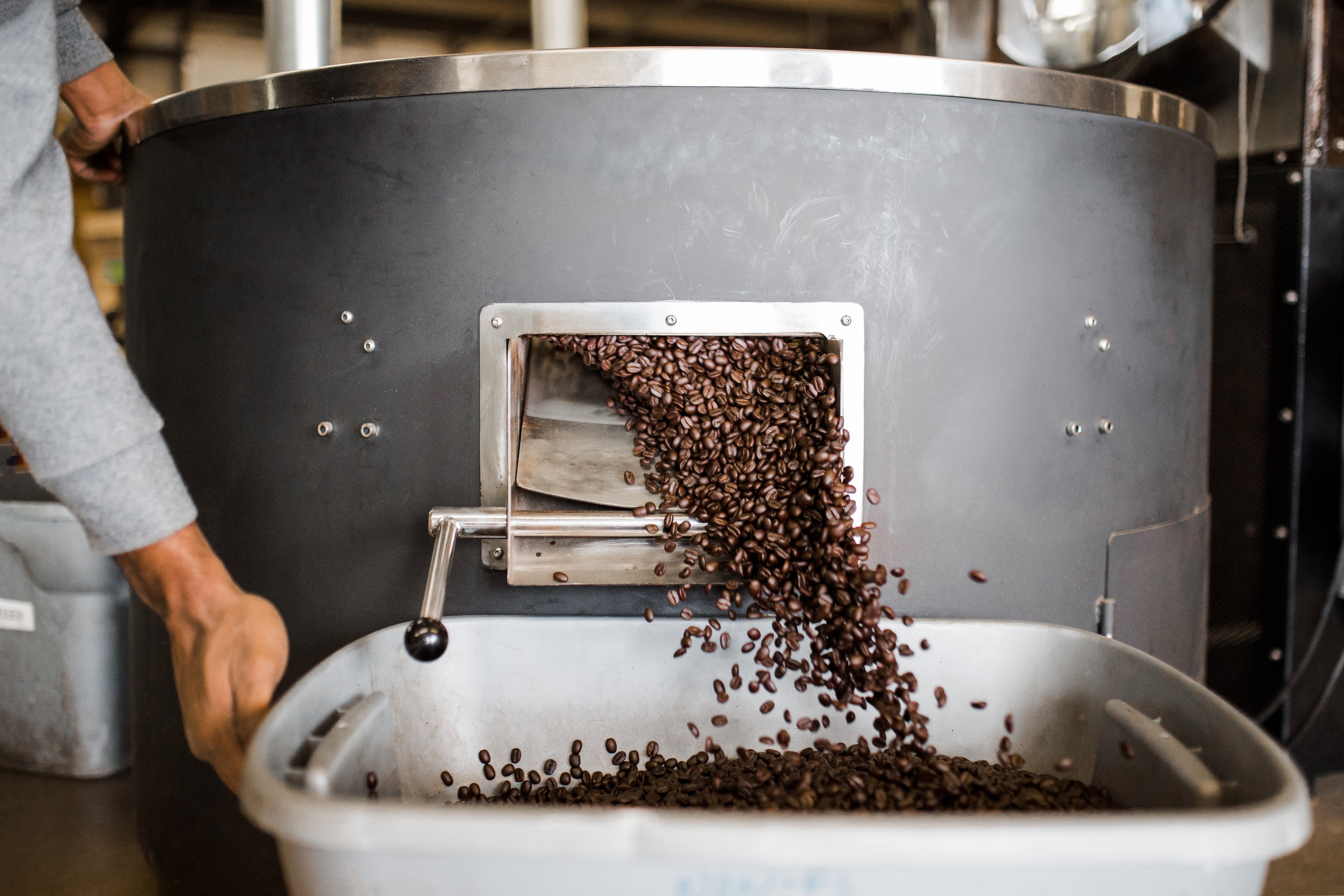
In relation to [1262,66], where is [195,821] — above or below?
below

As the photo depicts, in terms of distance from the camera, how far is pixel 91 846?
179 cm

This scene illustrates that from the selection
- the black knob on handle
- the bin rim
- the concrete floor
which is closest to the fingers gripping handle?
the black knob on handle

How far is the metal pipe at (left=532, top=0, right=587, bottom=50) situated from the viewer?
6.41ft

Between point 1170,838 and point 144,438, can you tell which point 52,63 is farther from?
point 1170,838

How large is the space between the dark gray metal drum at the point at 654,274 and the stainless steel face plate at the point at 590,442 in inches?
1.1

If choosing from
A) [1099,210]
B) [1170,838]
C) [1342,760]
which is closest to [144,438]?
[1170,838]

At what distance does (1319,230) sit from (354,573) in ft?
7.00

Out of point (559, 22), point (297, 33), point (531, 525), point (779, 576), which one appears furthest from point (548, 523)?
point (559, 22)

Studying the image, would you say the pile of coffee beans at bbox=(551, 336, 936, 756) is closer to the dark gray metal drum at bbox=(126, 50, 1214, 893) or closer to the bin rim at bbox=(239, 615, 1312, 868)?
the dark gray metal drum at bbox=(126, 50, 1214, 893)

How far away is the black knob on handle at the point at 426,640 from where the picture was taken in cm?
94

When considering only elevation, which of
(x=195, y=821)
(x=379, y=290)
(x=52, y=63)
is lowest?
(x=195, y=821)

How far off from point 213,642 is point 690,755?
60cm

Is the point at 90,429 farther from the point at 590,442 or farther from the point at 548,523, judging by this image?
the point at 590,442

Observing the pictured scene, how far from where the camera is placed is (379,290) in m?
1.29
